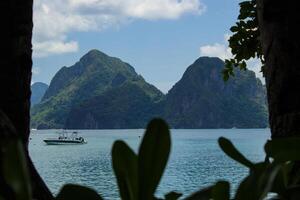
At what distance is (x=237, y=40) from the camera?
3.23 m

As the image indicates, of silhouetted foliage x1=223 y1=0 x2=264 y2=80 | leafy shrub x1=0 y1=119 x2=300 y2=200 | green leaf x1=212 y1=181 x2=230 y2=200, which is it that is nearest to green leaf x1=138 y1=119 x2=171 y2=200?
leafy shrub x1=0 y1=119 x2=300 y2=200

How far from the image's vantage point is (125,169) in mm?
632

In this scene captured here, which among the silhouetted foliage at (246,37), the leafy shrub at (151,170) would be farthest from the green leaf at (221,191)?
the silhouetted foliage at (246,37)

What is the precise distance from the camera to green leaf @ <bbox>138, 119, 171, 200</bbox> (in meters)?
0.61

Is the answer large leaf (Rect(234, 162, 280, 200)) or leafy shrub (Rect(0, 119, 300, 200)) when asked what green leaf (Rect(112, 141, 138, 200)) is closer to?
leafy shrub (Rect(0, 119, 300, 200))

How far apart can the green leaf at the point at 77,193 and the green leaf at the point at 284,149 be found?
0.83 ft

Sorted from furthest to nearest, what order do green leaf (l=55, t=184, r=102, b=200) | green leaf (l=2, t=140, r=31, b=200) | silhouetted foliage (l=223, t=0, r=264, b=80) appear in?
silhouetted foliage (l=223, t=0, r=264, b=80) < green leaf (l=55, t=184, r=102, b=200) < green leaf (l=2, t=140, r=31, b=200)

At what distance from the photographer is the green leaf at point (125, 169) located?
2.06 feet

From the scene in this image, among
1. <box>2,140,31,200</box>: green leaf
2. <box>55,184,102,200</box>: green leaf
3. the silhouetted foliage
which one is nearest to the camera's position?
<box>2,140,31,200</box>: green leaf

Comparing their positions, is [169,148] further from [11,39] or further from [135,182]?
[11,39]

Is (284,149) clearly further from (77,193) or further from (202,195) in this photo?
(77,193)

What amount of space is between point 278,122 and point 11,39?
2.92ft

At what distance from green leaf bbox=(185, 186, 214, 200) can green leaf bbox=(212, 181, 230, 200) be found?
1.0 inches

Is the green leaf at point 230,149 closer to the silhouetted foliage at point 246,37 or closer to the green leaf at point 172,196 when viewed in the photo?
the green leaf at point 172,196
